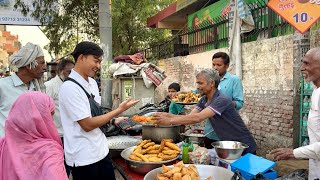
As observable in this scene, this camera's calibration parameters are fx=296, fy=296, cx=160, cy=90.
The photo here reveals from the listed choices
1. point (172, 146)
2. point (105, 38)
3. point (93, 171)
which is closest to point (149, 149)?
point (172, 146)

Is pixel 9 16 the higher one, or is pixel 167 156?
pixel 9 16

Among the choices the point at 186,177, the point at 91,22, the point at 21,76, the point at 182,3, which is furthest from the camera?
the point at 91,22

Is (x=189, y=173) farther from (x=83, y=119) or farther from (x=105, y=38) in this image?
(x=105, y=38)

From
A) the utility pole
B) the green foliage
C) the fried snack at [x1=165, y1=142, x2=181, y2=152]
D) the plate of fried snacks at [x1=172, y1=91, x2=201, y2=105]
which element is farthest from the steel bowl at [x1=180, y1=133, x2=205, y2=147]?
the green foliage

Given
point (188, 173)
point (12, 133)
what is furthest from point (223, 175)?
point (12, 133)

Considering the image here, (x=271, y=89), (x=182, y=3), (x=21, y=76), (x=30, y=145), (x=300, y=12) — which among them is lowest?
(x=30, y=145)

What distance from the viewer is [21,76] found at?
2660 millimetres

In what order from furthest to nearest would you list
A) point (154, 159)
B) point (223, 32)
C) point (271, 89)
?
point (223, 32) → point (271, 89) → point (154, 159)

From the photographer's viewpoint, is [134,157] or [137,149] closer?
[134,157]

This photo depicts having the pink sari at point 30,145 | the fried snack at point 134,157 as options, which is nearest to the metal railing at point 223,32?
the fried snack at point 134,157

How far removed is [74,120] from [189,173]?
36.7 inches

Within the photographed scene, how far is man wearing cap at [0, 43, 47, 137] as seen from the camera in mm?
2561

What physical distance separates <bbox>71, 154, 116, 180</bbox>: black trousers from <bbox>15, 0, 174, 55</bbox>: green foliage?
351 inches

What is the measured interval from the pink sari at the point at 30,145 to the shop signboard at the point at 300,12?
4.57 m
